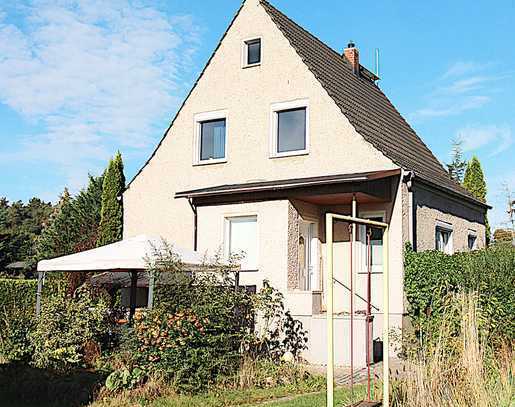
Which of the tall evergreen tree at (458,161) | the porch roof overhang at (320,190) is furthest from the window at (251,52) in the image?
the tall evergreen tree at (458,161)

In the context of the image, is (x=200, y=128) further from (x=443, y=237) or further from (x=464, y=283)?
(x=464, y=283)

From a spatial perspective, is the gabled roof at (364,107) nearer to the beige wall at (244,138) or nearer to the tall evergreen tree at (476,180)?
the beige wall at (244,138)

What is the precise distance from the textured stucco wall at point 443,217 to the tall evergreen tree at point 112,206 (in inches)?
390

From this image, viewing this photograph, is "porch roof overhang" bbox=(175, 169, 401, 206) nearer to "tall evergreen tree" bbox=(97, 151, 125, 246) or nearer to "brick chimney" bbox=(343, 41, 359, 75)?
"tall evergreen tree" bbox=(97, 151, 125, 246)

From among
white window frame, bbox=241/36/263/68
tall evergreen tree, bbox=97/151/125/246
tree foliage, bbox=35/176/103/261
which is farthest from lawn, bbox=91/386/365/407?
tree foliage, bbox=35/176/103/261

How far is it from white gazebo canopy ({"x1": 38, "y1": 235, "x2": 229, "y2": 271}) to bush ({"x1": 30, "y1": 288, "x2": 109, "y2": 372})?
2.24 ft

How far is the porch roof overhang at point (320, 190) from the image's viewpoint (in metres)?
15.8

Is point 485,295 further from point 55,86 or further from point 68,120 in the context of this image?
point 68,120

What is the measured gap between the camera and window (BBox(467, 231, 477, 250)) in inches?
890

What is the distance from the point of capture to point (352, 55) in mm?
24359

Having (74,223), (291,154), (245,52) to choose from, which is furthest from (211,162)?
(74,223)

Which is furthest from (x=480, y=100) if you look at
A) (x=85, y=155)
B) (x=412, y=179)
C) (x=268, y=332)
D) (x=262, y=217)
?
(x=85, y=155)

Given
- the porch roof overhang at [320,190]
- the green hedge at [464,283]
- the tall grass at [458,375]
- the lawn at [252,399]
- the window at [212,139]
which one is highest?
the window at [212,139]

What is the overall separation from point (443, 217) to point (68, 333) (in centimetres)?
1181
